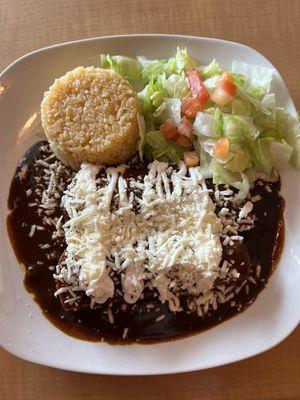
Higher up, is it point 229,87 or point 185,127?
point 229,87

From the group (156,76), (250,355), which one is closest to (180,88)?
(156,76)

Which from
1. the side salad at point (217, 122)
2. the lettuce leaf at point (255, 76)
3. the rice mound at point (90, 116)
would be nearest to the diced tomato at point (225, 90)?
the side salad at point (217, 122)

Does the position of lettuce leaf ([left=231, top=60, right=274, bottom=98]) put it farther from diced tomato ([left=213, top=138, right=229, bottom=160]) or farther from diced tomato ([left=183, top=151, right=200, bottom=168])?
diced tomato ([left=183, top=151, right=200, bottom=168])

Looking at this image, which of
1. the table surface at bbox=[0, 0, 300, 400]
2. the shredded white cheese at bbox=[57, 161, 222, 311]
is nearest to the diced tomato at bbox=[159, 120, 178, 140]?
the shredded white cheese at bbox=[57, 161, 222, 311]

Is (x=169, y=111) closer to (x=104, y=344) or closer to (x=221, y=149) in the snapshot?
(x=221, y=149)

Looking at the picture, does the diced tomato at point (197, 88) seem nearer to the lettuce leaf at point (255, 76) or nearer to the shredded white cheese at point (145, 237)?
the lettuce leaf at point (255, 76)

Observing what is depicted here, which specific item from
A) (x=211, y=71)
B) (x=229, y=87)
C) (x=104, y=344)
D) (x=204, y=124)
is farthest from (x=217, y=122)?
(x=104, y=344)
